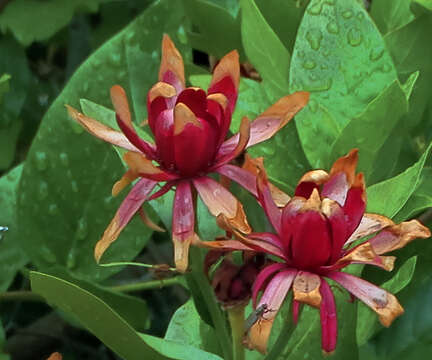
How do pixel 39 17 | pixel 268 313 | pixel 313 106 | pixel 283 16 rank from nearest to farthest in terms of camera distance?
pixel 268 313, pixel 313 106, pixel 283 16, pixel 39 17

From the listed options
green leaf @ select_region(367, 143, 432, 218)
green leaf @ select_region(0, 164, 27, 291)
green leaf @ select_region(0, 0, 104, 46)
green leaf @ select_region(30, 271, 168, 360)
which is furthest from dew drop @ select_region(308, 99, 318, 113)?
green leaf @ select_region(0, 0, 104, 46)

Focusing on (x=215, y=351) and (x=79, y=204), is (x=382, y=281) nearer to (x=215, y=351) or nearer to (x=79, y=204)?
(x=215, y=351)

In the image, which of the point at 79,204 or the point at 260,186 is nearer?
the point at 260,186

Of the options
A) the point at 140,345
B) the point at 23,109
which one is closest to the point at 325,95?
the point at 140,345

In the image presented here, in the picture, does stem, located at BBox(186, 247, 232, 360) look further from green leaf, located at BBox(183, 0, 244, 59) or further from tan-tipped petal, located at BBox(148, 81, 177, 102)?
green leaf, located at BBox(183, 0, 244, 59)

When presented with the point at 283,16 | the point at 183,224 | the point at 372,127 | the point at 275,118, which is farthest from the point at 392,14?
the point at 183,224

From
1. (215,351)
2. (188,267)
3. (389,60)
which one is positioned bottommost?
(215,351)

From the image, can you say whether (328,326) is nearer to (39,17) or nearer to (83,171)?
(83,171)

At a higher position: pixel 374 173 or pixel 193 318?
pixel 374 173
